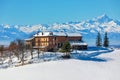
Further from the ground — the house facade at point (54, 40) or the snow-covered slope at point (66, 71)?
the house facade at point (54, 40)

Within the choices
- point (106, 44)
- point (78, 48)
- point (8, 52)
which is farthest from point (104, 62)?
point (106, 44)

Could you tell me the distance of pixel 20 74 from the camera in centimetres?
7519

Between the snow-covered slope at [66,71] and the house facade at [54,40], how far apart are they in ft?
102

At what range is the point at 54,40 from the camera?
128125 millimetres

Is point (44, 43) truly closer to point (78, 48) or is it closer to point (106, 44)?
point (78, 48)

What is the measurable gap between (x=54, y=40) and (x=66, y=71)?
50158 mm

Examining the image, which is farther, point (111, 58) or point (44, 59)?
point (111, 58)

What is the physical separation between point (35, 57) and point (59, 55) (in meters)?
6.97

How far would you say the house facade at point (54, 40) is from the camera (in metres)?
123

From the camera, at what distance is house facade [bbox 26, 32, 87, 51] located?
123 metres

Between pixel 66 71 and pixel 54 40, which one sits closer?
pixel 66 71

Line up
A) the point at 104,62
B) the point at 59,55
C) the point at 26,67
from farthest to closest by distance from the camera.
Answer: the point at 59,55, the point at 104,62, the point at 26,67

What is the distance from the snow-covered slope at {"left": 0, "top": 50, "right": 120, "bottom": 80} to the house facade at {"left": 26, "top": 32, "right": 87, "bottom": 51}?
31.2 m

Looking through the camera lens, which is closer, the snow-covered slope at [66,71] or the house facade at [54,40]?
the snow-covered slope at [66,71]
